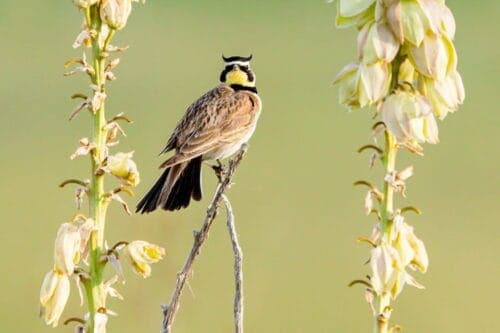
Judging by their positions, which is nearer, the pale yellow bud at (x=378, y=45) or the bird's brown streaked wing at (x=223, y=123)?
the pale yellow bud at (x=378, y=45)

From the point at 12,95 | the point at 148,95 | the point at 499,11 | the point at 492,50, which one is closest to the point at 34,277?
the point at 148,95

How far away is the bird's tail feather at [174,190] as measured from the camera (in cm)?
405

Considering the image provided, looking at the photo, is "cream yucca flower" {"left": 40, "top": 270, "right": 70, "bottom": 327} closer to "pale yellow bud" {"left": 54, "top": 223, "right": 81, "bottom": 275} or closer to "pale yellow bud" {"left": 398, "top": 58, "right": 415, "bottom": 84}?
"pale yellow bud" {"left": 54, "top": 223, "right": 81, "bottom": 275}

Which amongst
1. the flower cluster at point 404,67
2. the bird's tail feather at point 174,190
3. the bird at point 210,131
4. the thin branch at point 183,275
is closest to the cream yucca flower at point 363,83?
the flower cluster at point 404,67

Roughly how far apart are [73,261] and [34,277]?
23.0 ft

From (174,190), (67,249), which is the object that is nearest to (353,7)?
(67,249)

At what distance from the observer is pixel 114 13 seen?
2.50 meters

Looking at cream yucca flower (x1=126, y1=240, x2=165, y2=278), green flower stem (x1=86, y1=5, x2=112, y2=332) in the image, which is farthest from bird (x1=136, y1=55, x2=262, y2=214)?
green flower stem (x1=86, y1=5, x2=112, y2=332)

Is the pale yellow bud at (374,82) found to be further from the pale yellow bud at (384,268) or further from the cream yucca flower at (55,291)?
the cream yucca flower at (55,291)

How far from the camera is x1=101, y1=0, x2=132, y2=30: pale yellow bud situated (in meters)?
2.50

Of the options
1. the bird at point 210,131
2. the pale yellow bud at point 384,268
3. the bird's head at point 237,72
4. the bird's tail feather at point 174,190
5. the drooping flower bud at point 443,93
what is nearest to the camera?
the pale yellow bud at point 384,268

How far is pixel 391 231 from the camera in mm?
2430

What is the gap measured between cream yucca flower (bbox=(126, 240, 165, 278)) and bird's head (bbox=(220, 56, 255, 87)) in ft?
8.24

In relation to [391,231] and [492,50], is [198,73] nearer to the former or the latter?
[492,50]
